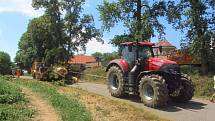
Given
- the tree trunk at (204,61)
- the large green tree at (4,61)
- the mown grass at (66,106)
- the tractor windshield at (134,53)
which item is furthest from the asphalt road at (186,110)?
the large green tree at (4,61)

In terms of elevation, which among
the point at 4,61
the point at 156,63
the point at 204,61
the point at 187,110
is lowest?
the point at 187,110

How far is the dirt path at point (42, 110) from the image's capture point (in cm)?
1666

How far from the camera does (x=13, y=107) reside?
58.6ft

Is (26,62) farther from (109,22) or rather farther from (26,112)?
(26,112)

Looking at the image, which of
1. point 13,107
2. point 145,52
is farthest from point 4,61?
point 13,107

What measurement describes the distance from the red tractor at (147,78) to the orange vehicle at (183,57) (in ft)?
46.8

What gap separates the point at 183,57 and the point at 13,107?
81.5ft

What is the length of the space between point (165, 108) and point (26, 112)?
6435mm

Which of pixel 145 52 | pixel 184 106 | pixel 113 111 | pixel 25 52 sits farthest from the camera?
pixel 25 52

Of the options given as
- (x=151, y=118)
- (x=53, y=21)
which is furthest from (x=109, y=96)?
(x=53, y=21)

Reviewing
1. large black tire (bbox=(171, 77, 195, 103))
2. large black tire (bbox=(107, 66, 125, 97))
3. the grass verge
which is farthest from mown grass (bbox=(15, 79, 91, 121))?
large black tire (bbox=(171, 77, 195, 103))

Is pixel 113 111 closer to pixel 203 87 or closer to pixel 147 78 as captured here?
pixel 147 78

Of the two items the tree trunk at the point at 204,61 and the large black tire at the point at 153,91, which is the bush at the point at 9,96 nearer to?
the large black tire at the point at 153,91

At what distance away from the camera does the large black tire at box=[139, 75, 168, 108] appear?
19.6 metres
